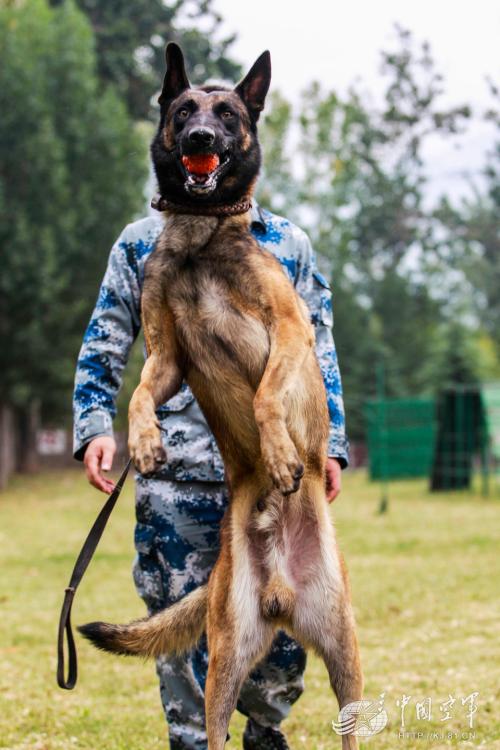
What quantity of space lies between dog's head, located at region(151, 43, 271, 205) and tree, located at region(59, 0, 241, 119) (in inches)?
1136

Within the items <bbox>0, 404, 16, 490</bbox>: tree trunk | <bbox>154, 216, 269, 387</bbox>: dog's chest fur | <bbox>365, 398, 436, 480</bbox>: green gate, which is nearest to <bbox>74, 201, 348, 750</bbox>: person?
<bbox>154, 216, 269, 387</bbox>: dog's chest fur

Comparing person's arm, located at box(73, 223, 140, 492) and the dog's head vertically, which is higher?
the dog's head

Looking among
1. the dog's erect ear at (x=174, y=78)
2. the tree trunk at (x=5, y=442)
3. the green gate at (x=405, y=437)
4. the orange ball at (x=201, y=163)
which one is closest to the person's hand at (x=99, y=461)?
the orange ball at (x=201, y=163)

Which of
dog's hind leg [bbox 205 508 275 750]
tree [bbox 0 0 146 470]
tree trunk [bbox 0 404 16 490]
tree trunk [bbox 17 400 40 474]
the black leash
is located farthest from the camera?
tree trunk [bbox 17 400 40 474]

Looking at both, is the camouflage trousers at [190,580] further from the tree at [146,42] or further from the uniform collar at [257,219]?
the tree at [146,42]

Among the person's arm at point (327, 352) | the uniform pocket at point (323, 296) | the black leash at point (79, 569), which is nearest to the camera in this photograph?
the black leash at point (79, 569)

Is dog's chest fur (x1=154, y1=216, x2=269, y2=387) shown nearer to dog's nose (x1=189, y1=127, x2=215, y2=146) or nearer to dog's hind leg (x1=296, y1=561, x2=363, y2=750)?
dog's nose (x1=189, y1=127, x2=215, y2=146)

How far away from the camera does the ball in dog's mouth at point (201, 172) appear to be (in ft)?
10.8

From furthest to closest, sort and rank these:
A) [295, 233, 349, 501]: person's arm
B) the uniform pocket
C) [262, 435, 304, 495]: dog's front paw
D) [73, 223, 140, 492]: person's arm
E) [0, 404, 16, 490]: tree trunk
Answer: [0, 404, 16, 490]: tree trunk → the uniform pocket → [295, 233, 349, 501]: person's arm → [73, 223, 140, 492]: person's arm → [262, 435, 304, 495]: dog's front paw

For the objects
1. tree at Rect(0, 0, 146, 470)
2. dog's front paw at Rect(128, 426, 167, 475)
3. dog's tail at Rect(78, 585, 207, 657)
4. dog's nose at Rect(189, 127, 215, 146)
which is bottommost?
dog's tail at Rect(78, 585, 207, 657)

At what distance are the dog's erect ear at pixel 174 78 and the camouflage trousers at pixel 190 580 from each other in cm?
154

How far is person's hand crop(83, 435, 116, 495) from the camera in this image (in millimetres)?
3572

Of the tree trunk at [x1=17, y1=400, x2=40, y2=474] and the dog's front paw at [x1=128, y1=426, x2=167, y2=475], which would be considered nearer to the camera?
the dog's front paw at [x1=128, y1=426, x2=167, y2=475]

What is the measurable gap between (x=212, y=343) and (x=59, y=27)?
2444 cm
